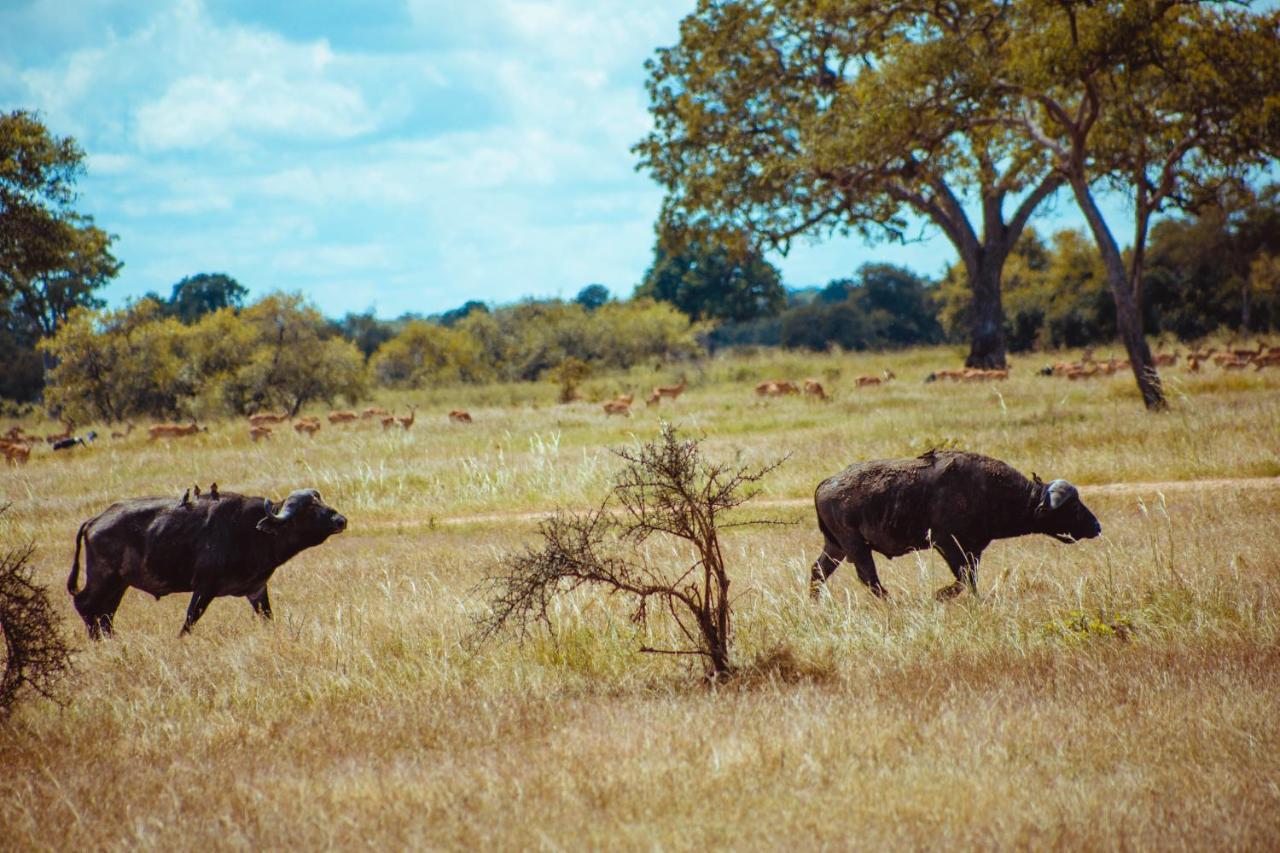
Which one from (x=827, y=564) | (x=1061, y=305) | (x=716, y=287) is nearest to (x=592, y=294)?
(x=716, y=287)

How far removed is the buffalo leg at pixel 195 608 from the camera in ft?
29.2

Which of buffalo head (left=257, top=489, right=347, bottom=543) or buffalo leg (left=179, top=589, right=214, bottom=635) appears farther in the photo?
buffalo head (left=257, top=489, right=347, bottom=543)

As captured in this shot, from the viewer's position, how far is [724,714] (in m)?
5.99

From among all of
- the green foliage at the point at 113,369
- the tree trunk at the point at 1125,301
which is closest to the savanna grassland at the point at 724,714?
the tree trunk at the point at 1125,301

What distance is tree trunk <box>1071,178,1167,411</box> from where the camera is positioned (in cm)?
2077

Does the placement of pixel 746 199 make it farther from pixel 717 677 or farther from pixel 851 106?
pixel 717 677

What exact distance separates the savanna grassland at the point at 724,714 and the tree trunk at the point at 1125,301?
8251mm

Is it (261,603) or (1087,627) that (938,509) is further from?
(261,603)

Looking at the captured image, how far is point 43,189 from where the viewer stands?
90.5 ft

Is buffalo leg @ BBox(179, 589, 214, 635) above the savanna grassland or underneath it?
above

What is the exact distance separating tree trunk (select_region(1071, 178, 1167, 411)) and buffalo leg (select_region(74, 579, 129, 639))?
18999mm

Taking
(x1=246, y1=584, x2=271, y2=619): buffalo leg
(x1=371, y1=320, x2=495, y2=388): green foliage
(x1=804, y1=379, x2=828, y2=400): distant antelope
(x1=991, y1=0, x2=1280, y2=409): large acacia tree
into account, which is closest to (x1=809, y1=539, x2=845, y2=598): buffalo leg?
(x1=246, y1=584, x2=271, y2=619): buffalo leg

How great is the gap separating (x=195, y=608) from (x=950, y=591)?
6.50m

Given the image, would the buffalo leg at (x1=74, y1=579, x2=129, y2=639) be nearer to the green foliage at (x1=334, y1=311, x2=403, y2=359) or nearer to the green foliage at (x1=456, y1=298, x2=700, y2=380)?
the green foliage at (x1=456, y1=298, x2=700, y2=380)
